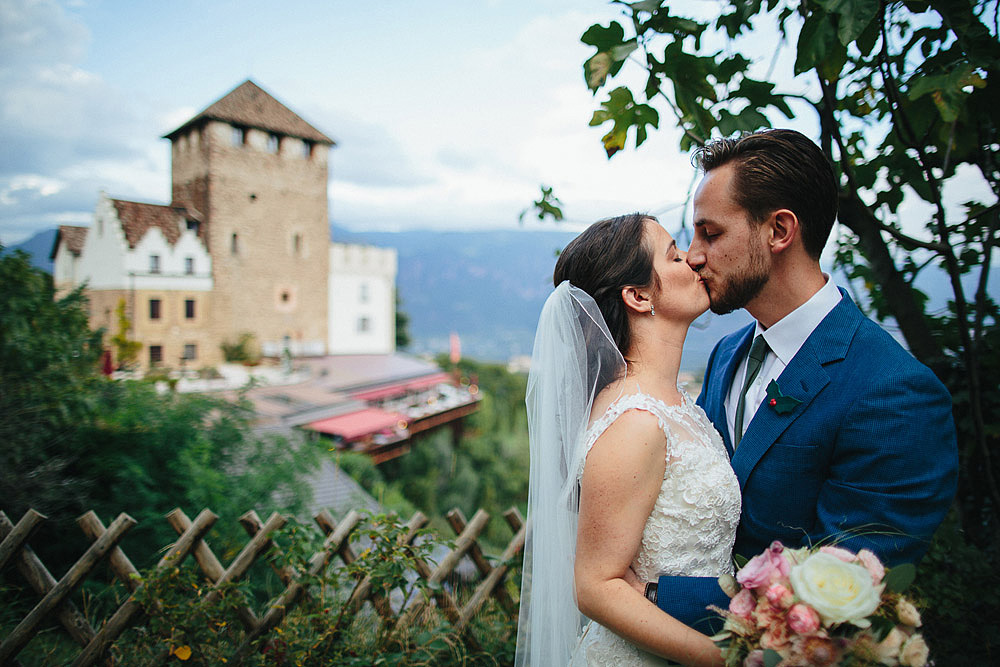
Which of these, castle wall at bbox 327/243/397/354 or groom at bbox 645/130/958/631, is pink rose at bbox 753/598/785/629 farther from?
castle wall at bbox 327/243/397/354

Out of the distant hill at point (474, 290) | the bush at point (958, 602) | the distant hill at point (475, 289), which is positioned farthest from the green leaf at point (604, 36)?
the distant hill at point (475, 289)

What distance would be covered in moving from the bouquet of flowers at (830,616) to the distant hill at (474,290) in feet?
129

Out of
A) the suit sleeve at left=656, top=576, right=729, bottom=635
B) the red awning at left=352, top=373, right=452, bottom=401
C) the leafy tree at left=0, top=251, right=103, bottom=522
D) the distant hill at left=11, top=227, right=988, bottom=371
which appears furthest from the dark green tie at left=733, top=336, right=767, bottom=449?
the distant hill at left=11, top=227, right=988, bottom=371

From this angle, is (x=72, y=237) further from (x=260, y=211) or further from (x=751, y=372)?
(x=751, y=372)

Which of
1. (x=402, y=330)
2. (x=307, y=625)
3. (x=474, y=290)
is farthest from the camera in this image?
(x=474, y=290)

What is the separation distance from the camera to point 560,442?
1698mm

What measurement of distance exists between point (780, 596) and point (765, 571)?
0.05m

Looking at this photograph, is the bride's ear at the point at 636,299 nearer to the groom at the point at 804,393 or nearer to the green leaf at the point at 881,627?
the groom at the point at 804,393

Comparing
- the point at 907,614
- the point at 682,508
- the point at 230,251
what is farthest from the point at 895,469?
the point at 230,251

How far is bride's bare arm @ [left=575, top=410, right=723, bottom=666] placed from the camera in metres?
1.26

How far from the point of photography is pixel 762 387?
1.58 metres

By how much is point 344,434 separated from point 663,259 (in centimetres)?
1745

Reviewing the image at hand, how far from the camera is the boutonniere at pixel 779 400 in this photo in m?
1.36

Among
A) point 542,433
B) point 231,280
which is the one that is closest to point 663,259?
point 542,433
